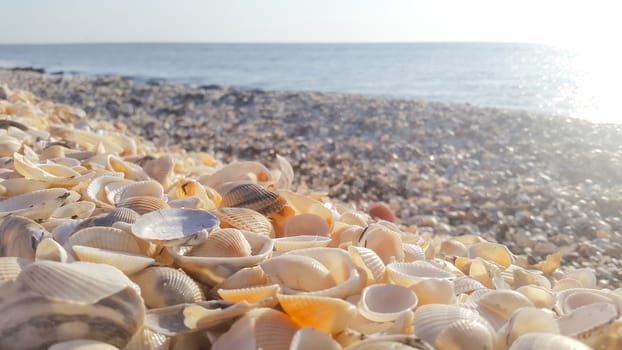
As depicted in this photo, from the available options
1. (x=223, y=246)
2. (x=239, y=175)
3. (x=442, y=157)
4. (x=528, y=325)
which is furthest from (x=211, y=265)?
(x=442, y=157)

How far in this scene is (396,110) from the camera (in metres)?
9.71

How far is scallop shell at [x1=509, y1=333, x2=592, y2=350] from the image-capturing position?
1.12m

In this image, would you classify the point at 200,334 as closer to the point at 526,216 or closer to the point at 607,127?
the point at 526,216

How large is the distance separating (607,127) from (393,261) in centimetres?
745

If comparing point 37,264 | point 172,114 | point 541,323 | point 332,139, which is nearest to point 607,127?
point 332,139

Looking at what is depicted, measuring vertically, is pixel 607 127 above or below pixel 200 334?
below

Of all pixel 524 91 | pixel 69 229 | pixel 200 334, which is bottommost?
pixel 524 91

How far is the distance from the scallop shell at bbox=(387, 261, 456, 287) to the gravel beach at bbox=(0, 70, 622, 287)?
6.41 ft

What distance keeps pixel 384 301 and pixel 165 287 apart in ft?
1.82

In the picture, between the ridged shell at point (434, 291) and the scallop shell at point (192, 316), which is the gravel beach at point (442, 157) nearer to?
the ridged shell at point (434, 291)

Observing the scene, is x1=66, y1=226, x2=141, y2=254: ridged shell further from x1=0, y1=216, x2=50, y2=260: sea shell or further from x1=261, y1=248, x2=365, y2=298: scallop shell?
x1=261, y1=248, x2=365, y2=298: scallop shell

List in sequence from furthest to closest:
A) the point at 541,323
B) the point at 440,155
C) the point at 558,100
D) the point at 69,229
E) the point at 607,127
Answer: the point at 558,100, the point at 607,127, the point at 440,155, the point at 69,229, the point at 541,323

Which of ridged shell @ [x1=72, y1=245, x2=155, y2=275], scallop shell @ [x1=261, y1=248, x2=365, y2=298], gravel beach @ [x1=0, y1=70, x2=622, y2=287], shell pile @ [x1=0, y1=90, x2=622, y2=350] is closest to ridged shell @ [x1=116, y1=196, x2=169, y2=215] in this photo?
shell pile @ [x1=0, y1=90, x2=622, y2=350]

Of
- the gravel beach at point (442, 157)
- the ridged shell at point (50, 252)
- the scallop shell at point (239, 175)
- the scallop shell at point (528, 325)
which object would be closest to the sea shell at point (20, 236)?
the ridged shell at point (50, 252)
